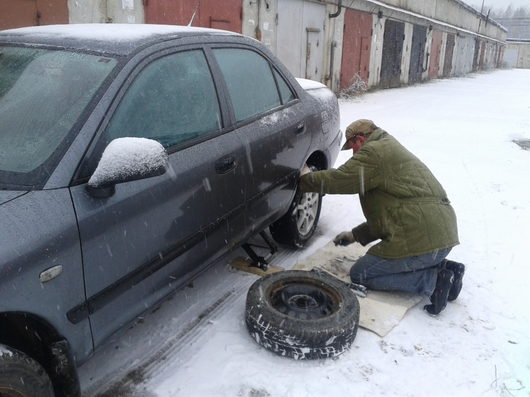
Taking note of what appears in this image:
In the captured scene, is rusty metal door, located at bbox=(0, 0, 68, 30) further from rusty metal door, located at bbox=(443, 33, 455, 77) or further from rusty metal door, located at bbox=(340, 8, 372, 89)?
rusty metal door, located at bbox=(443, 33, 455, 77)

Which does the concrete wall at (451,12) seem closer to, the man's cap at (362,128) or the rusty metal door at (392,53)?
the rusty metal door at (392,53)

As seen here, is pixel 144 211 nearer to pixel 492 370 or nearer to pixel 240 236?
pixel 240 236

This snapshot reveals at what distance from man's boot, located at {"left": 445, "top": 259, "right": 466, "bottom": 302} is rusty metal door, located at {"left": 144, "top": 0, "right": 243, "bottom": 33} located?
5383 mm

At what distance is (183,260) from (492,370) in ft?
6.31

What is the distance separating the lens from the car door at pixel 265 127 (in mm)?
3014

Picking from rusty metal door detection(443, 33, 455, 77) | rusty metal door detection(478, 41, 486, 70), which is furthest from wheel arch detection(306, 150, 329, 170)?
rusty metal door detection(478, 41, 486, 70)

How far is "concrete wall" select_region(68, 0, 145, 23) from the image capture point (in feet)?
20.5

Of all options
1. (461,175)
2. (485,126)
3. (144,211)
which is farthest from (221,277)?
(485,126)

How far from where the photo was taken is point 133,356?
2.73 metres

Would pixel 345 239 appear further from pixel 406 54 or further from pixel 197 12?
pixel 406 54

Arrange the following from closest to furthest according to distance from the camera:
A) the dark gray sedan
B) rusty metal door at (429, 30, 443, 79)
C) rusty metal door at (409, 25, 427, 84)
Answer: the dark gray sedan → rusty metal door at (409, 25, 427, 84) → rusty metal door at (429, 30, 443, 79)

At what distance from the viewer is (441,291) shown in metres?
3.25

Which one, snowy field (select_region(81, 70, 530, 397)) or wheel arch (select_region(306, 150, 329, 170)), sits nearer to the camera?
snowy field (select_region(81, 70, 530, 397))

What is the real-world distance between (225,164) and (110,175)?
3.11 feet
